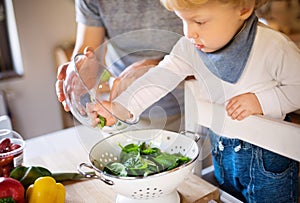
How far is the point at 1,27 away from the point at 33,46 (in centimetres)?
23

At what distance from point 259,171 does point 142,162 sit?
236 mm

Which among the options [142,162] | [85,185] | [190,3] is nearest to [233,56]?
[190,3]

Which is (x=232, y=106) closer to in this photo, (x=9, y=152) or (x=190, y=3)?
(x=190, y=3)

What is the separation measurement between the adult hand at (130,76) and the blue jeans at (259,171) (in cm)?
20

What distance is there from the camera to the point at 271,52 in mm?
667

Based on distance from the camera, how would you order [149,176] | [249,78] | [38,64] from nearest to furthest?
[149,176]
[249,78]
[38,64]

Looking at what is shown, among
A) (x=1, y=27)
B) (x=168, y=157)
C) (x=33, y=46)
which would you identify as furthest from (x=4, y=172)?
(x=1, y=27)

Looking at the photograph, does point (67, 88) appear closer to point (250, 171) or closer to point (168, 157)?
point (168, 157)

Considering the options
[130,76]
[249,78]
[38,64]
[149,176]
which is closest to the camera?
[149,176]

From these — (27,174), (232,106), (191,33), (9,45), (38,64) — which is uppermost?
(191,33)

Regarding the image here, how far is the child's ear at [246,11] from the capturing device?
2.13 feet

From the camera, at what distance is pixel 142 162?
24.4 inches

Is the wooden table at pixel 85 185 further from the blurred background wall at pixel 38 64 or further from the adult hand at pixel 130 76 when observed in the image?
the blurred background wall at pixel 38 64

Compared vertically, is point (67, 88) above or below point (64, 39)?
above
